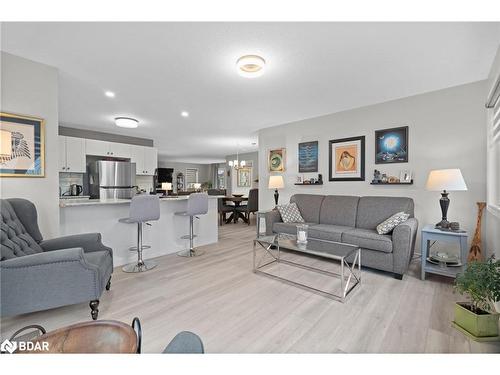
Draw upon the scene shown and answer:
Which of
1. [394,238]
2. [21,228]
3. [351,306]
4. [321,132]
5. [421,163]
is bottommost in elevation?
[351,306]

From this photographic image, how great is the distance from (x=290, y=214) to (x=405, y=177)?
181 cm

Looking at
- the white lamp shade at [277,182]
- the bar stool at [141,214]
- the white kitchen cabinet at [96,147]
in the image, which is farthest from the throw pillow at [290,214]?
the white kitchen cabinet at [96,147]

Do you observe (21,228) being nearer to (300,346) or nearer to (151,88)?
(151,88)

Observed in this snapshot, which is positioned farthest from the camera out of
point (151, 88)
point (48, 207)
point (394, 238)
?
point (151, 88)

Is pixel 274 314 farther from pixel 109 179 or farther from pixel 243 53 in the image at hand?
pixel 109 179

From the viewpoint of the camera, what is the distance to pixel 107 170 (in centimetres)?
500

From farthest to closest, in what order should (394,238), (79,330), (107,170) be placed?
(107,170) < (394,238) < (79,330)

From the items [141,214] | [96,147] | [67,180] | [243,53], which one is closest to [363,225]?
[243,53]

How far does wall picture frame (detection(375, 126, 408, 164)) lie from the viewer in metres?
3.41

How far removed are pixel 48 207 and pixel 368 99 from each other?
4.29 metres

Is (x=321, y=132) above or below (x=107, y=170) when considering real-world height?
above

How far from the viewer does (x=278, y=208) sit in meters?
4.11

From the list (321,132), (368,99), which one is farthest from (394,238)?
(321,132)

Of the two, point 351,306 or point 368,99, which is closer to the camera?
point 351,306
